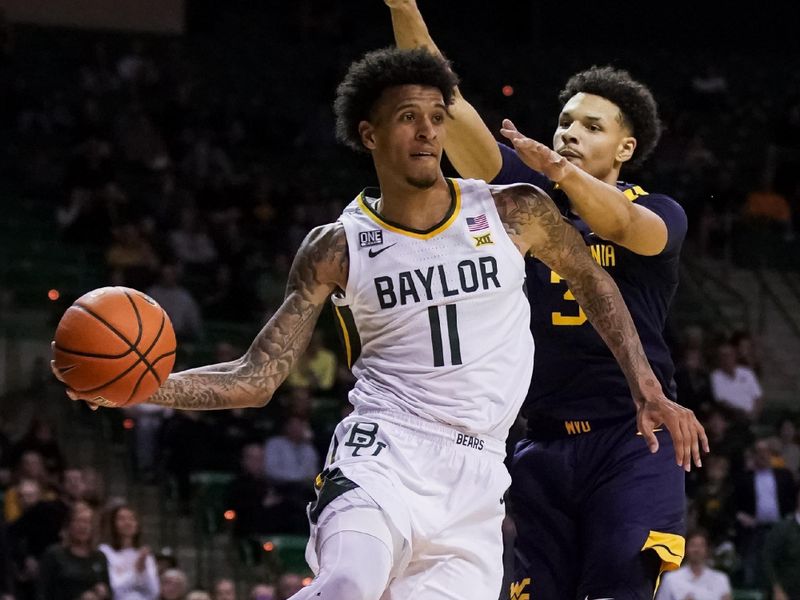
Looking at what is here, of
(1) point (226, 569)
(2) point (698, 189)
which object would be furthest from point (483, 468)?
(2) point (698, 189)

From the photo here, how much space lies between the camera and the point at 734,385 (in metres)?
14.0

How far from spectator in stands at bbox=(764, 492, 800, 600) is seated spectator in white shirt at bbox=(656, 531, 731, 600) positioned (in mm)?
556

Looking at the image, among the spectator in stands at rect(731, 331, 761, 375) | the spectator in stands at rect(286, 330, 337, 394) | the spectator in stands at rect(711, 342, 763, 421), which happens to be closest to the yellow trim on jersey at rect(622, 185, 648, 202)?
the spectator in stands at rect(286, 330, 337, 394)

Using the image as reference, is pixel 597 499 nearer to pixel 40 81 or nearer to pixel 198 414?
pixel 198 414

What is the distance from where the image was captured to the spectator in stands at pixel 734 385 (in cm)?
1385

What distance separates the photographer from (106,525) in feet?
34.6

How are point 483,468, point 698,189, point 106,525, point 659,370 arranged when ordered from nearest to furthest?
point 483,468
point 659,370
point 106,525
point 698,189

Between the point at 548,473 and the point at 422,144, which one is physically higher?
the point at 422,144

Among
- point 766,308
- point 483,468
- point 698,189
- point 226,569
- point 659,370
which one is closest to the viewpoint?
point 483,468

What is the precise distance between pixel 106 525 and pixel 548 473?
5639 mm

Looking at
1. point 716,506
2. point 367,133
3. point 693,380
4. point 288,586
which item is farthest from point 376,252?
point 693,380

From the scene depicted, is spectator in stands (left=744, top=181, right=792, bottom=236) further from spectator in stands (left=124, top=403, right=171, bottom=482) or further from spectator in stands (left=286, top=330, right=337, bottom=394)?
spectator in stands (left=124, top=403, right=171, bottom=482)

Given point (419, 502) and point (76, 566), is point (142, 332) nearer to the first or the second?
point (419, 502)

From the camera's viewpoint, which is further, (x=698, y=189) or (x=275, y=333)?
(x=698, y=189)
